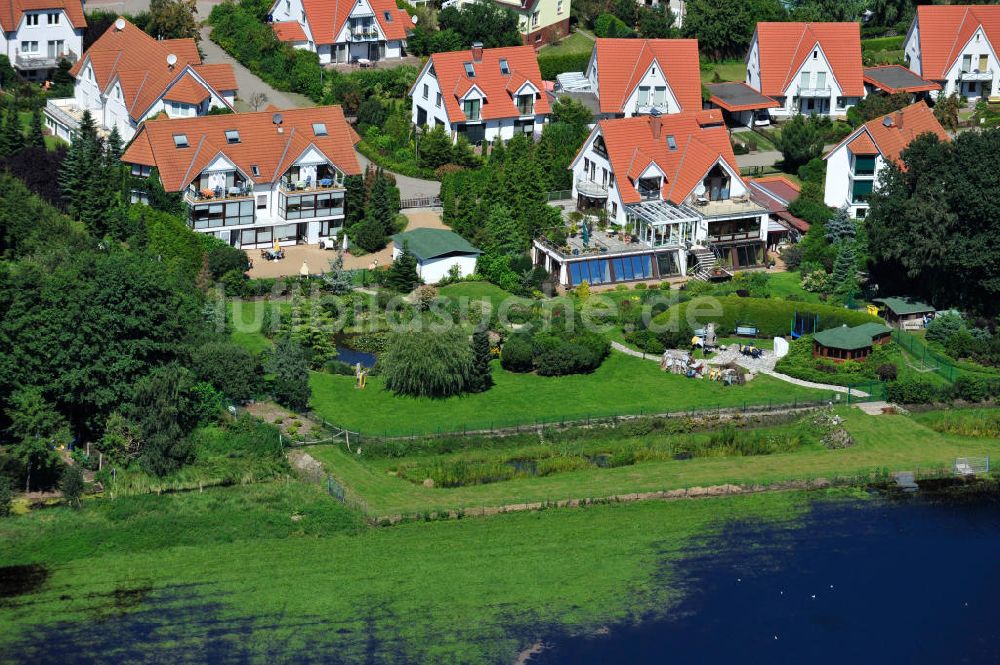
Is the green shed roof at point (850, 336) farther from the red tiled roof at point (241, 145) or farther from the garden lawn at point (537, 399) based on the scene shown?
the red tiled roof at point (241, 145)

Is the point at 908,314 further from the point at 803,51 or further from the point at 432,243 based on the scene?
the point at 803,51

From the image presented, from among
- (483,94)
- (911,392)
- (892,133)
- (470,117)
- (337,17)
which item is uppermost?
(337,17)

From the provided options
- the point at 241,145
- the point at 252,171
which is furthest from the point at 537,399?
the point at 241,145

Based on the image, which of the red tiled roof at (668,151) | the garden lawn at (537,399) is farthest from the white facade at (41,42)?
the garden lawn at (537,399)

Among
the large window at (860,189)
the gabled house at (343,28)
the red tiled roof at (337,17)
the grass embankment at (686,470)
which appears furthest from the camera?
the gabled house at (343,28)

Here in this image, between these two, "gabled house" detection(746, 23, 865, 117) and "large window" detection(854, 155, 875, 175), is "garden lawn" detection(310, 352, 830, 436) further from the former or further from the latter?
"gabled house" detection(746, 23, 865, 117)

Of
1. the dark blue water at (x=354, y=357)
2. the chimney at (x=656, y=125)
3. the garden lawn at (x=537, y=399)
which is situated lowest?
the garden lawn at (x=537, y=399)

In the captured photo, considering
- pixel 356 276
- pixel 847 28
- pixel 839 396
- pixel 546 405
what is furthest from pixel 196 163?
pixel 847 28
